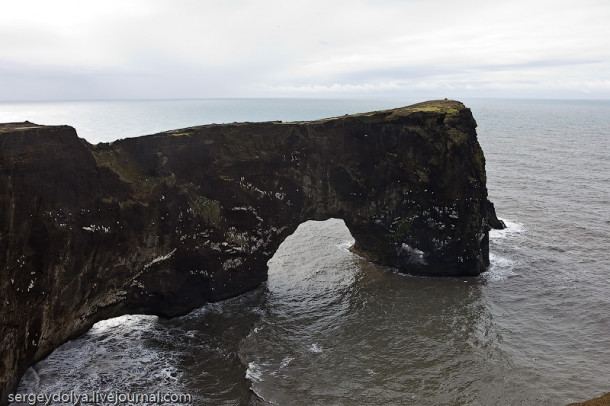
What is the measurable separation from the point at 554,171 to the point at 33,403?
60.5 metres

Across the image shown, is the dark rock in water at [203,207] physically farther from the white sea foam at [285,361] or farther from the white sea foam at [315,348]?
the white sea foam at [285,361]

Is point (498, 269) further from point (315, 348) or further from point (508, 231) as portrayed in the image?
point (315, 348)

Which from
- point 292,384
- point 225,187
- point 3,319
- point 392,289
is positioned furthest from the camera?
point 392,289

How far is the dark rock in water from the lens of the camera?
18.0m

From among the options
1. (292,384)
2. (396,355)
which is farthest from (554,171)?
(292,384)

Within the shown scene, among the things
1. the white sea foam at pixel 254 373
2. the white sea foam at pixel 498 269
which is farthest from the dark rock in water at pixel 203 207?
the white sea foam at pixel 254 373

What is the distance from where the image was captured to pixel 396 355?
67.2ft

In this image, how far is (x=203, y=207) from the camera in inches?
977

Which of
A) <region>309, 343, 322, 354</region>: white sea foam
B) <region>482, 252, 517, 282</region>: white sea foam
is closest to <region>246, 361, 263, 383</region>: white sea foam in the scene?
<region>309, 343, 322, 354</region>: white sea foam

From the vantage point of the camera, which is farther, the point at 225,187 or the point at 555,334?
the point at 225,187

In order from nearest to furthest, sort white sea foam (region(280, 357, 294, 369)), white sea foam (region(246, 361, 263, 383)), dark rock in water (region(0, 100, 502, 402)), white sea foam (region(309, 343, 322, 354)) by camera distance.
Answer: dark rock in water (region(0, 100, 502, 402))
white sea foam (region(246, 361, 263, 383))
white sea foam (region(280, 357, 294, 369))
white sea foam (region(309, 343, 322, 354))

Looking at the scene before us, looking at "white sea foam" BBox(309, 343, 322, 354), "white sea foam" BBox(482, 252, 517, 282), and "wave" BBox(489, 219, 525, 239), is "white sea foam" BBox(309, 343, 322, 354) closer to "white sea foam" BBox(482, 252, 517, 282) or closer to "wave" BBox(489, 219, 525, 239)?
"white sea foam" BBox(482, 252, 517, 282)

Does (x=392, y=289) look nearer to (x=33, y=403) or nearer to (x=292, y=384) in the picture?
(x=292, y=384)

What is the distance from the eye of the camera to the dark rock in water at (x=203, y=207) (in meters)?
18.0
